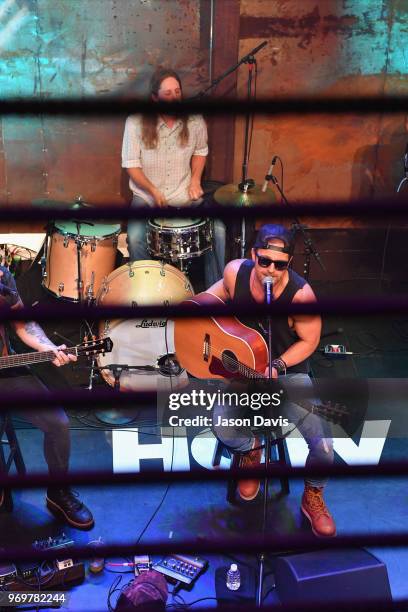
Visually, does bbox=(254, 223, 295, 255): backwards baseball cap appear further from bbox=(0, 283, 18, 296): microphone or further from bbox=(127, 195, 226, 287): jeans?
bbox=(127, 195, 226, 287): jeans

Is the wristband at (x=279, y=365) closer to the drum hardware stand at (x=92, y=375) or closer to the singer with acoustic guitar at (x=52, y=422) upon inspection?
the singer with acoustic guitar at (x=52, y=422)

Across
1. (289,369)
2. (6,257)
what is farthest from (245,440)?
(6,257)

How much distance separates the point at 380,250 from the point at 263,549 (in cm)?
690

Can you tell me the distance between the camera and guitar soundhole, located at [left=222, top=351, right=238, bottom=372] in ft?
14.7

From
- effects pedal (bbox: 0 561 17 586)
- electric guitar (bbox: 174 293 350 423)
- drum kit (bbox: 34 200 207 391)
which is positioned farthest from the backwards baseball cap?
effects pedal (bbox: 0 561 17 586)

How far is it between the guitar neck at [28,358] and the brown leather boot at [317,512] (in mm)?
1568

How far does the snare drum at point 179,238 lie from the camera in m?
5.98

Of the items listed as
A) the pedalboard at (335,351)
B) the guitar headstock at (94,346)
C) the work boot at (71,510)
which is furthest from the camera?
the pedalboard at (335,351)

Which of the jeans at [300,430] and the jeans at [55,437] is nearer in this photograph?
the jeans at [300,430]

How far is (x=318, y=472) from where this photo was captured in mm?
1162

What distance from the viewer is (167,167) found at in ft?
22.1

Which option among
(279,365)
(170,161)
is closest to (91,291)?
(170,161)

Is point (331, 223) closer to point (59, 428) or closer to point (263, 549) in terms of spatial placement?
point (59, 428)

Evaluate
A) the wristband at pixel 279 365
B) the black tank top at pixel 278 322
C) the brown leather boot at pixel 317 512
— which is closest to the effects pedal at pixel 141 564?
the brown leather boot at pixel 317 512
